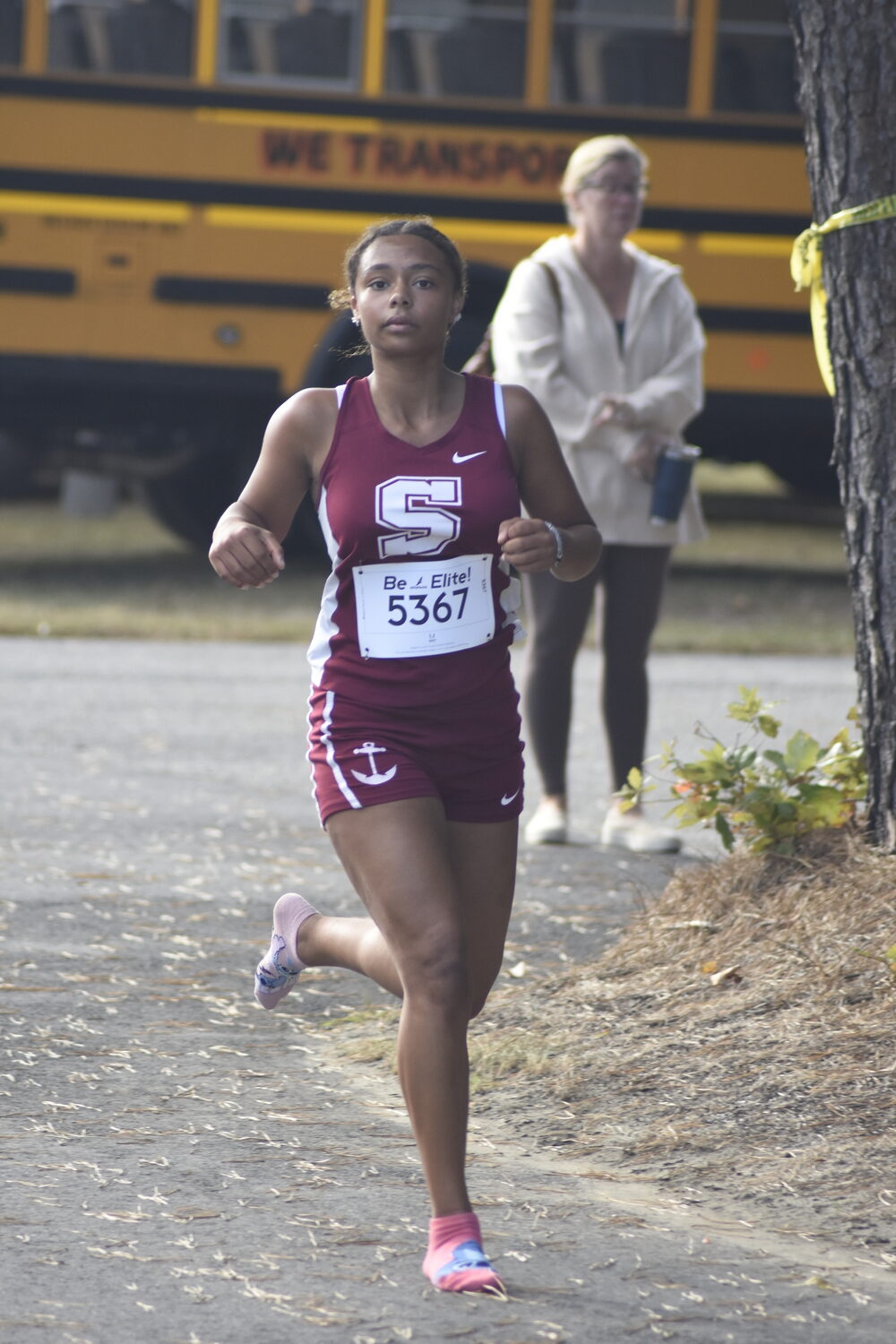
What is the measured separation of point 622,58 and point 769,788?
787 centimetres

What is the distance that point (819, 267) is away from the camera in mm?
4574

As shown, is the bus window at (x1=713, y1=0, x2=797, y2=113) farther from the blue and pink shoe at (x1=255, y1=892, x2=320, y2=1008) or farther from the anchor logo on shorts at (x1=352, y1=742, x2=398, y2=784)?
the anchor logo on shorts at (x1=352, y1=742, x2=398, y2=784)

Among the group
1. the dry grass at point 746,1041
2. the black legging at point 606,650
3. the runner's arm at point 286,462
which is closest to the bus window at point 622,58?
the black legging at point 606,650

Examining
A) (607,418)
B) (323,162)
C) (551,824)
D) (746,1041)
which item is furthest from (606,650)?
(323,162)

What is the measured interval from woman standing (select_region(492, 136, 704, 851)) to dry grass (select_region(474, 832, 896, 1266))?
138 cm

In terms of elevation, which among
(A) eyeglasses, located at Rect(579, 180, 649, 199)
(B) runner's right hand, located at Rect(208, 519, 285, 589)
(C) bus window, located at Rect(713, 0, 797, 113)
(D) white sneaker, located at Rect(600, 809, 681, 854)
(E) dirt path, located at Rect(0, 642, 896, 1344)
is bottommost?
(D) white sneaker, located at Rect(600, 809, 681, 854)

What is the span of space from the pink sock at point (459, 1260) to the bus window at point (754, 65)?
9486 millimetres

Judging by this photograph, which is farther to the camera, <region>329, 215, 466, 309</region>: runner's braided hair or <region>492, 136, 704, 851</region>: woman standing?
<region>492, 136, 704, 851</region>: woman standing

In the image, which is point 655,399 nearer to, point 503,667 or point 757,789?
point 757,789

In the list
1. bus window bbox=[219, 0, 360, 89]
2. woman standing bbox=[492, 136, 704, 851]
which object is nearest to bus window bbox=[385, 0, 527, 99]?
bus window bbox=[219, 0, 360, 89]

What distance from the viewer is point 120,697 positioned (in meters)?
8.69

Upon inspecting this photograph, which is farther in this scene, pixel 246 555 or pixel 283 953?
pixel 283 953

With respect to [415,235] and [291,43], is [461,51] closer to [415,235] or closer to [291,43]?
[291,43]

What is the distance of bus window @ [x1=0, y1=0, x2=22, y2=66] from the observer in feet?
37.3
